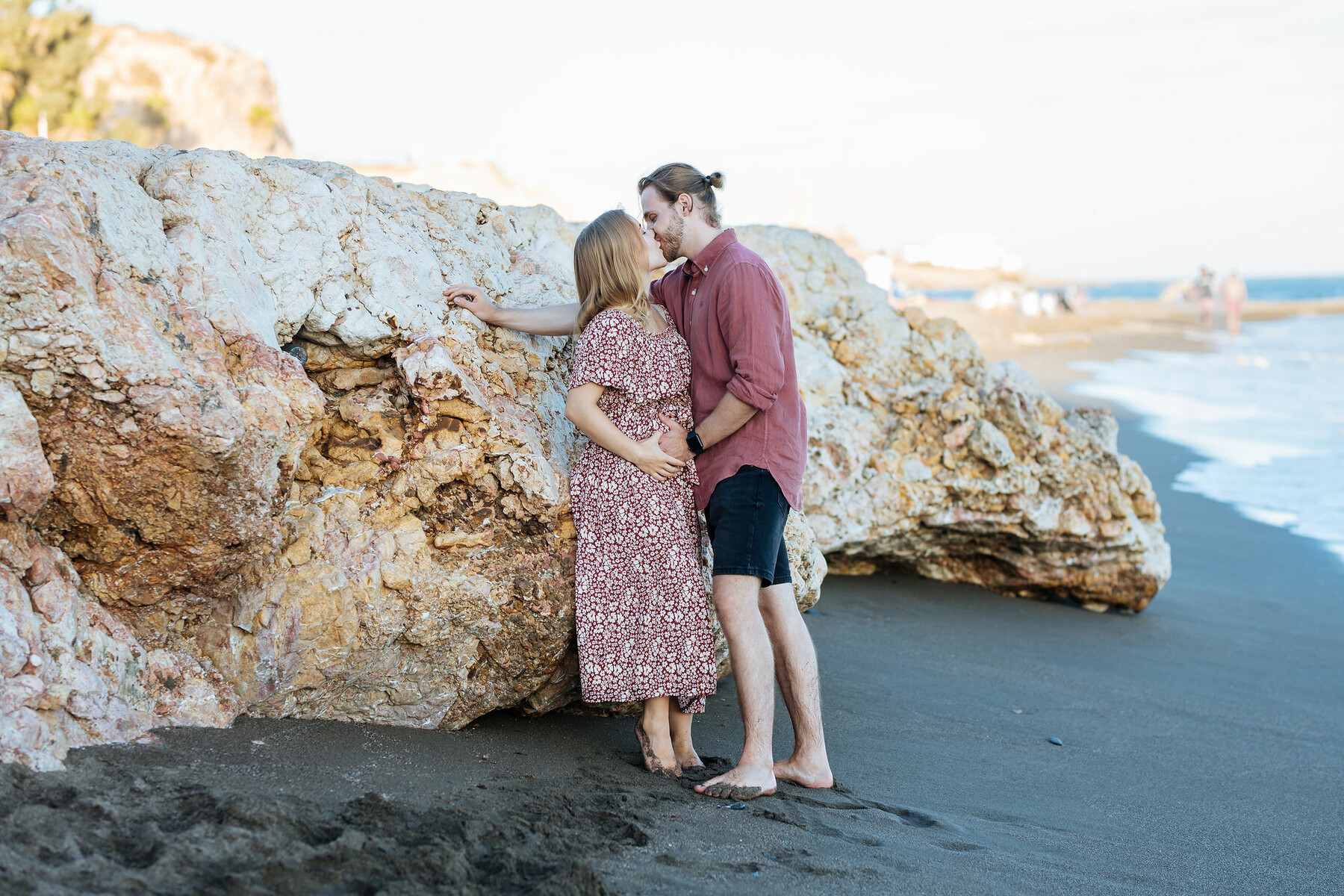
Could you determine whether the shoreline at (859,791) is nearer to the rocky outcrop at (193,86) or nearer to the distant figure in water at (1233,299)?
the distant figure in water at (1233,299)

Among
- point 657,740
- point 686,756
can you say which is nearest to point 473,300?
point 657,740

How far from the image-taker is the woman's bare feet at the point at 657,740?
12.2ft

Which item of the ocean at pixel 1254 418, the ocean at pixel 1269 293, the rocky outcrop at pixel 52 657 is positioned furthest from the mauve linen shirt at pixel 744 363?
the ocean at pixel 1269 293

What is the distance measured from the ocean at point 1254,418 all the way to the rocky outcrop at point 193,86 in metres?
43.2

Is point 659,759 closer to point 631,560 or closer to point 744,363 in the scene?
point 631,560

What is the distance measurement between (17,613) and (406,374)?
4.74 ft

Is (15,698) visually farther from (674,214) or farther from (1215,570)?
(1215,570)

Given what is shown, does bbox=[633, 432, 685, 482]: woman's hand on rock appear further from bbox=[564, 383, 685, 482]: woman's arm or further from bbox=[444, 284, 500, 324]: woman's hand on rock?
bbox=[444, 284, 500, 324]: woman's hand on rock

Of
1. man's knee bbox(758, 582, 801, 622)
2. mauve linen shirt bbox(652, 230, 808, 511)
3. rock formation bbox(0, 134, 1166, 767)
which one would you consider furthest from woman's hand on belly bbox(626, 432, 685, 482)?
man's knee bbox(758, 582, 801, 622)

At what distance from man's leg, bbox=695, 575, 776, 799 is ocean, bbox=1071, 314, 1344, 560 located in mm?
6860

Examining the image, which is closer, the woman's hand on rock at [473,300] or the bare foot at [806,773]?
the bare foot at [806,773]

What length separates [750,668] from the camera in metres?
3.74

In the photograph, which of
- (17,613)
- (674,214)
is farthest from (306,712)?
(674,214)

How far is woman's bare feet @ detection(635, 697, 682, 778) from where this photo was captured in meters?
3.72
